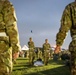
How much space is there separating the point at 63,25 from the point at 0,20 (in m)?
2.24

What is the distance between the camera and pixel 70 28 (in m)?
11.4

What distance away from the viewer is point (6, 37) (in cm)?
993

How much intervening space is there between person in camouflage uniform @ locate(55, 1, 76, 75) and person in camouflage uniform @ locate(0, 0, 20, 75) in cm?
184

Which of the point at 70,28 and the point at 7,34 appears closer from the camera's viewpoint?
the point at 7,34

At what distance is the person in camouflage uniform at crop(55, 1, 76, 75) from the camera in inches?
435

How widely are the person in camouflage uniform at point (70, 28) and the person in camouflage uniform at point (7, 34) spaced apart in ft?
6.05

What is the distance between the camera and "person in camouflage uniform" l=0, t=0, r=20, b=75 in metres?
9.91

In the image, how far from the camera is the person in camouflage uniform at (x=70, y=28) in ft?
36.3

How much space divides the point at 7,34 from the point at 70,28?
86.8 inches

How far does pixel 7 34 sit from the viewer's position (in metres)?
10.0

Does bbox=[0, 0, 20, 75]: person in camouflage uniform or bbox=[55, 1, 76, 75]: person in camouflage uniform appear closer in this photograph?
bbox=[0, 0, 20, 75]: person in camouflage uniform

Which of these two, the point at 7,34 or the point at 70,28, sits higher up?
the point at 70,28

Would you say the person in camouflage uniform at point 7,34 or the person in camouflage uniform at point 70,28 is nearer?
the person in camouflage uniform at point 7,34

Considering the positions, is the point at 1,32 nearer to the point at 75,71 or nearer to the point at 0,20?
the point at 0,20
